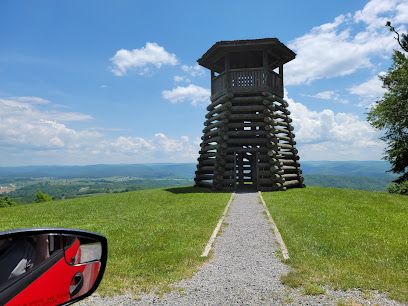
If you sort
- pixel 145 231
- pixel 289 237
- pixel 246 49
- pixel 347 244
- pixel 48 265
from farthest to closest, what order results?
pixel 246 49 < pixel 145 231 < pixel 289 237 < pixel 347 244 < pixel 48 265

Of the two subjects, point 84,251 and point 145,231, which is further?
point 145,231

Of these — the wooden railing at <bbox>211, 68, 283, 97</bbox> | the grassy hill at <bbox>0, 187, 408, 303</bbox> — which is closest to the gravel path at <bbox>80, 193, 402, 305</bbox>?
the grassy hill at <bbox>0, 187, 408, 303</bbox>

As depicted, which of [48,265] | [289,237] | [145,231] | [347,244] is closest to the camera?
[48,265]

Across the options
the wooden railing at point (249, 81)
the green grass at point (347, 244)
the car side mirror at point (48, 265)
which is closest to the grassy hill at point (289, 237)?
the green grass at point (347, 244)

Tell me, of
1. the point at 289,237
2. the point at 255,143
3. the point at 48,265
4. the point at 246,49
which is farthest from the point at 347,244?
the point at 246,49

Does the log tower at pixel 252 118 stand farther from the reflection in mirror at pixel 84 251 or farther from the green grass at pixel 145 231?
the reflection in mirror at pixel 84 251

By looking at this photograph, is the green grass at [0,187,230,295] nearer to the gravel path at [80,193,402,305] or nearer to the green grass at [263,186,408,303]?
the gravel path at [80,193,402,305]

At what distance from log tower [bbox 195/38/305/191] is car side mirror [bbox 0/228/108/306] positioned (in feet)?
63.2

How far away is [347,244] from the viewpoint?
7.91m

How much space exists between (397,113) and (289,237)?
2127 centimetres

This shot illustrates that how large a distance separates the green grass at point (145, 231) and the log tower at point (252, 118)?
5.17 m

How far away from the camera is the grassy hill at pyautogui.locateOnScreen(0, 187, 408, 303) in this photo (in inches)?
225

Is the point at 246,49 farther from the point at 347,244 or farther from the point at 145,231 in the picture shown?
the point at 347,244

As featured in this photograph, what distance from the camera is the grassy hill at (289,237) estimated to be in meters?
5.70
